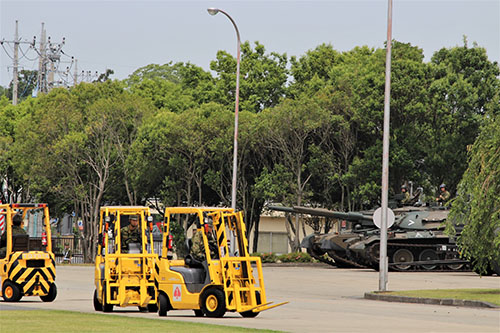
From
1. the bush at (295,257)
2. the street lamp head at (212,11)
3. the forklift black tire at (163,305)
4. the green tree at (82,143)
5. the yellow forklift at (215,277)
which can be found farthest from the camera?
the green tree at (82,143)

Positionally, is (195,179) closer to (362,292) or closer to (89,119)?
(89,119)

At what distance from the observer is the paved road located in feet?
54.3

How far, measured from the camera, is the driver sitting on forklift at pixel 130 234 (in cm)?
1975

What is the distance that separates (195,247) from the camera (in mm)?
18281

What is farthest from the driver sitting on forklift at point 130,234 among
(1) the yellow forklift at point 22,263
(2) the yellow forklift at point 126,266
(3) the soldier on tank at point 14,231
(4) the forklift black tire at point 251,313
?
(3) the soldier on tank at point 14,231

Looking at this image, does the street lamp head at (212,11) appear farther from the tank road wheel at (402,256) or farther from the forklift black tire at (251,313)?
the forklift black tire at (251,313)

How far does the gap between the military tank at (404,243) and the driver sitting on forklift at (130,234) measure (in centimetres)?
2000

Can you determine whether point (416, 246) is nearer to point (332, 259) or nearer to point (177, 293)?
point (332, 259)

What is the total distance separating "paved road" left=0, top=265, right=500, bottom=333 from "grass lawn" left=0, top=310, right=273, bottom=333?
1025mm

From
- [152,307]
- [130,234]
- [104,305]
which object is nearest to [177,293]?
[152,307]

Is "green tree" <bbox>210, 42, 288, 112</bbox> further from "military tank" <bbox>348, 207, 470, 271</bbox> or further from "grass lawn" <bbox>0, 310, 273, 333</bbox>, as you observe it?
"grass lawn" <bbox>0, 310, 273, 333</bbox>

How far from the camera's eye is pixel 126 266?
19.4m

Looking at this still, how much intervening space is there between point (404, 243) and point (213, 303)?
2441 centimetres

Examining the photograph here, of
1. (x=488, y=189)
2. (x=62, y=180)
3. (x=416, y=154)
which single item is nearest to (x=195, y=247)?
(x=488, y=189)
